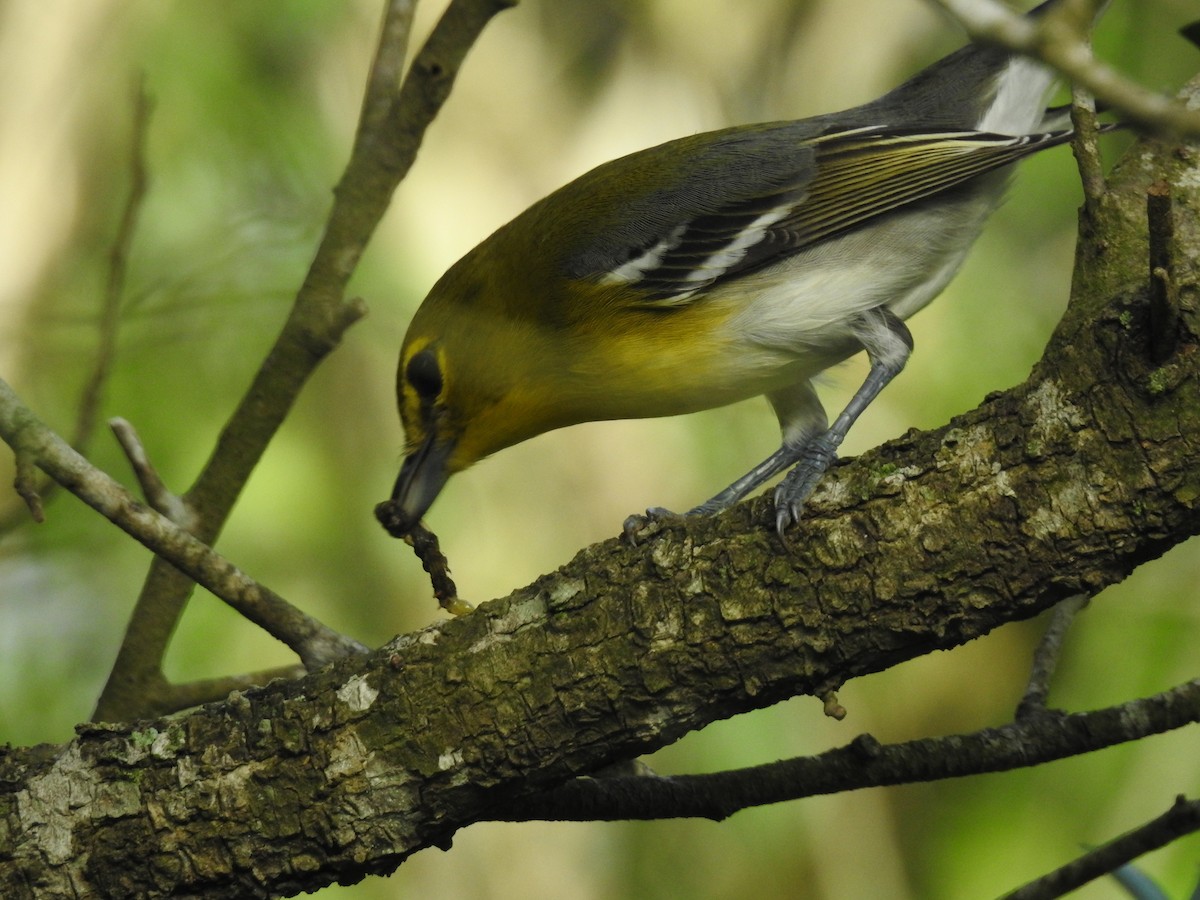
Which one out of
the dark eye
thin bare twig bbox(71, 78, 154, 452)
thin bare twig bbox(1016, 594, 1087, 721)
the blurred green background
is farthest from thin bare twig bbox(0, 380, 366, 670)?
the blurred green background

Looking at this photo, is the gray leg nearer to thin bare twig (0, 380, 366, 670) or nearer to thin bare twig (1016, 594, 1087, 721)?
thin bare twig (1016, 594, 1087, 721)

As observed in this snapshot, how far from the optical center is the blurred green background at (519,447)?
5.33 meters

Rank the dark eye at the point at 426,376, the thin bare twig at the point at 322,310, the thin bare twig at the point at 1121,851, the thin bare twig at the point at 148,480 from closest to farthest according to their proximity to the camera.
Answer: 1. the thin bare twig at the point at 1121,851
2. the thin bare twig at the point at 148,480
3. the thin bare twig at the point at 322,310
4. the dark eye at the point at 426,376

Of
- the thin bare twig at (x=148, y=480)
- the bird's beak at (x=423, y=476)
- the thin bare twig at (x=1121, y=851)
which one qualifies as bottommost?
the thin bare twig at (x=1121, y=851)

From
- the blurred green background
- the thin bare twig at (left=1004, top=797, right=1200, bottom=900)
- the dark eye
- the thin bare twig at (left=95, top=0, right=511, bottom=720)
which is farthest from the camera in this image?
the blurred green background

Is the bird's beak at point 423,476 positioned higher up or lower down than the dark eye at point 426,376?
lower down

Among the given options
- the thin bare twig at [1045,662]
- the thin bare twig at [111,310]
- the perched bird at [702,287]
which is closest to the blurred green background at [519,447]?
the thin bare twig at [111,310]

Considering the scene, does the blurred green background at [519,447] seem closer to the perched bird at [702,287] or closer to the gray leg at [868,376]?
the perched bird at [702,287]

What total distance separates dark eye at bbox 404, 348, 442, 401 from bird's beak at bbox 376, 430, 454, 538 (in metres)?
0.14

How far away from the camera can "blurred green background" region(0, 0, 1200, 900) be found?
17.5ft

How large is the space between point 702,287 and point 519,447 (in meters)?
3.56

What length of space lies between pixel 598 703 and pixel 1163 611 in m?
4.19

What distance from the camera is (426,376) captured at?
12.7 ft

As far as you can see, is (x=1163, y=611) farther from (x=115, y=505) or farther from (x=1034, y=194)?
(x=115, y=505)
